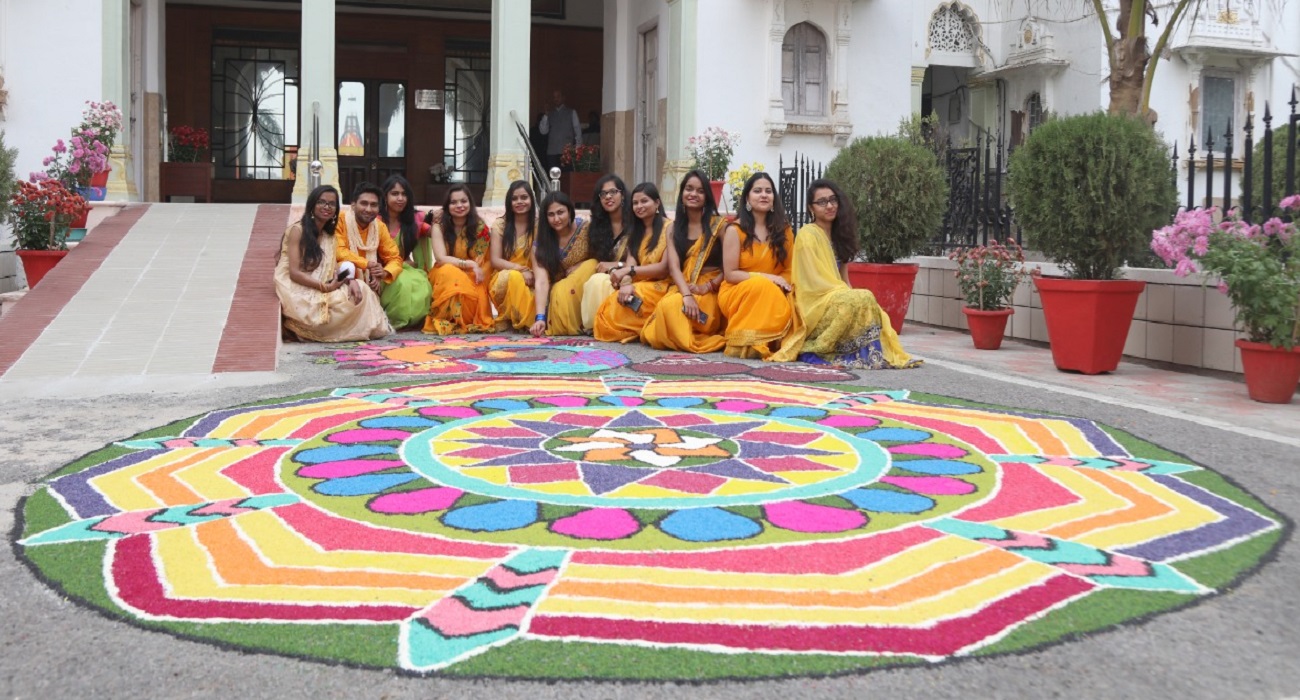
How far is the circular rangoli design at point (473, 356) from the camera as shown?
662cm

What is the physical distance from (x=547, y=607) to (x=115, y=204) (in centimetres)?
1074

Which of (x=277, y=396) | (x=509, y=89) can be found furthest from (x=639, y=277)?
(x=509, y=89)

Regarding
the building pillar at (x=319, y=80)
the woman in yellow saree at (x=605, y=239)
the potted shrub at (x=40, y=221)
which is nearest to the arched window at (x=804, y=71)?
the building pillar at (x=319, y=80)

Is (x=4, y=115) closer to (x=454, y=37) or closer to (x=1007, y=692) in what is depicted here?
(x=454, y=37)

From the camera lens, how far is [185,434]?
4.55 metres

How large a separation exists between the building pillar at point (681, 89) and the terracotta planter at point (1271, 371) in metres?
9.06

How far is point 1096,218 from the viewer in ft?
22.3

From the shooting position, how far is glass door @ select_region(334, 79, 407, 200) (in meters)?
17.4

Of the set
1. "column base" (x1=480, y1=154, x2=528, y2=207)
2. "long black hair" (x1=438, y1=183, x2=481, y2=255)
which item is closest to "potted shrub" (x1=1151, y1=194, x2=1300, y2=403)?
"long black hair" (x1=438, y1=183, x2=481, y2=255)

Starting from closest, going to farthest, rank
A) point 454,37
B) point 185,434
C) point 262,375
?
point 185,434 < point 262,375 < point 454,37

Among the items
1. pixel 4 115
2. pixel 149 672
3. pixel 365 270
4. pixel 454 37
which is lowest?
pixel 149 672

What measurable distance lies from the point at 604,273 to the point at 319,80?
555 centimetres

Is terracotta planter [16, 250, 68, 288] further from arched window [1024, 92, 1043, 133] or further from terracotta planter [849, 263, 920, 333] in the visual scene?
arched window [1024, 92, 1043, 133]

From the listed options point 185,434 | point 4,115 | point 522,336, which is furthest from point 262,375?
point 4,115
